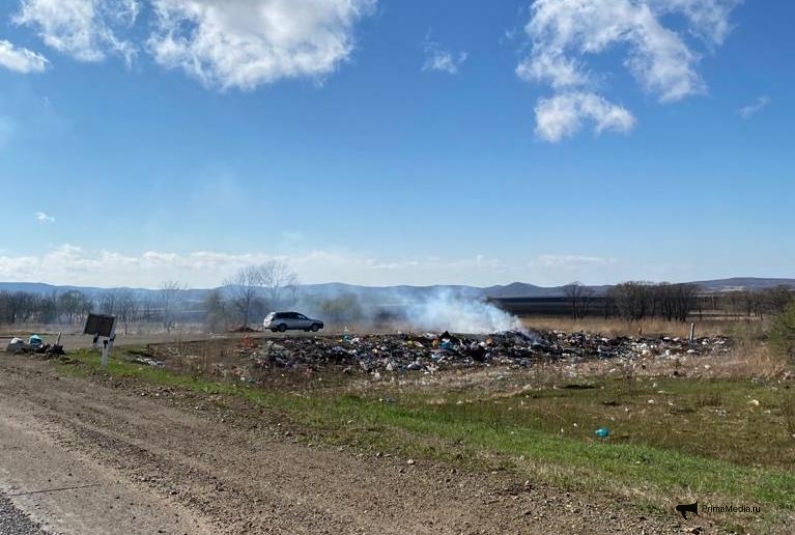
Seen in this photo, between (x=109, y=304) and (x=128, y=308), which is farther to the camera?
(x=109, y=304)

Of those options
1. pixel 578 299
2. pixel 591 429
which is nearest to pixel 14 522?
pixel 591 429

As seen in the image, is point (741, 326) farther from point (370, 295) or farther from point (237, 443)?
point (370, 295)

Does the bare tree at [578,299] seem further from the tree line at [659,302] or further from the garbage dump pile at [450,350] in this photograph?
the garbage dump pile at [450,350]

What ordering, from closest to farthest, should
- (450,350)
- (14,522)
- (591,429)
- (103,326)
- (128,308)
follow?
(14,522), (591,429), (103,326), (450,350), (128,308)

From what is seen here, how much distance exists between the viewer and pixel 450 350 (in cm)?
3534

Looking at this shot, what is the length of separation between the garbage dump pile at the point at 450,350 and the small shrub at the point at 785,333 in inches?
377

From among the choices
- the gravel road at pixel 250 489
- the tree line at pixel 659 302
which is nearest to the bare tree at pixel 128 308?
the tree line at pixel 659 302

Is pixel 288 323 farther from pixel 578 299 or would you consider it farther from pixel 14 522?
pixel 578 299

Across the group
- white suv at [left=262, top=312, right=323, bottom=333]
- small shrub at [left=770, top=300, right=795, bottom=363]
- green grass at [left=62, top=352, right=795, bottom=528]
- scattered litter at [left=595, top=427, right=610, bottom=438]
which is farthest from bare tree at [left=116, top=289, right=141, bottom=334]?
scattered litter at [left=595, top=427, right=610, bottom=438]

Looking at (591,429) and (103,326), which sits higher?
(103,326)

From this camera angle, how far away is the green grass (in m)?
7.06

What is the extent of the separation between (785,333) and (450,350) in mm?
15732

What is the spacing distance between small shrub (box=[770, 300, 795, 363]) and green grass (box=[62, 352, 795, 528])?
10.5 ft

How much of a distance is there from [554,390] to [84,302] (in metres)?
89.9
